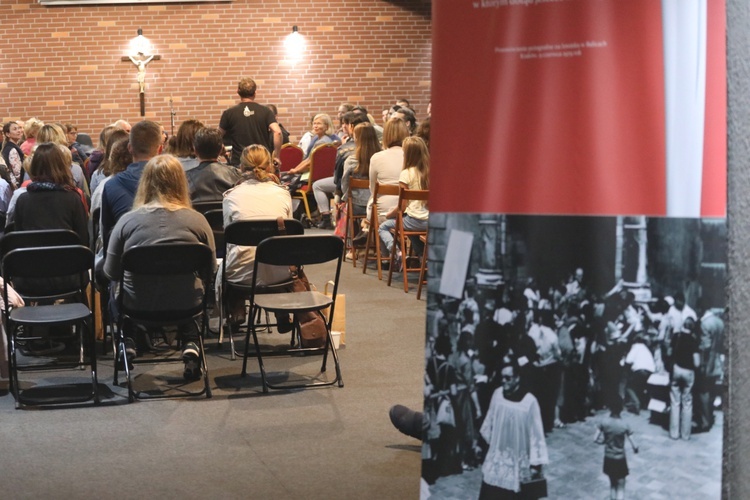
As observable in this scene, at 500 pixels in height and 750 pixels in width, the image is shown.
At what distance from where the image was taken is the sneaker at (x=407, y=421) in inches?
145

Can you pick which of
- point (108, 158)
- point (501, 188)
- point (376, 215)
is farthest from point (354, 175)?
point (501, 188)

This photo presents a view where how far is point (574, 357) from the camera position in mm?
1916

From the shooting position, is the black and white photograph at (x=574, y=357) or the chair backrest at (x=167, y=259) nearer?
the black and white photograph at (x=574, y=357)

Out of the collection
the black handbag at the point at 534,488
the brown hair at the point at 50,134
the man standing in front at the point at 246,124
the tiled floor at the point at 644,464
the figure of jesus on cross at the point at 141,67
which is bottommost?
the black handbag at the point at 534,488

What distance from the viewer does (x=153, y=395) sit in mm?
4672

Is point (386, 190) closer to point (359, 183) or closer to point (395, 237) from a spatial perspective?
point (395, 237)

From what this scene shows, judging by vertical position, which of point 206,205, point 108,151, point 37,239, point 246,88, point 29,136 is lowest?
point 37,239

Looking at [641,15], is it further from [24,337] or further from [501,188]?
[24,337]

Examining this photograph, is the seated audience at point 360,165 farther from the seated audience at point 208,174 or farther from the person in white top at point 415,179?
the seated audience at point 208,174

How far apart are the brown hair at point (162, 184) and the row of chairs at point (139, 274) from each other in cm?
35

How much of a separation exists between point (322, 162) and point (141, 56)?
4129mm

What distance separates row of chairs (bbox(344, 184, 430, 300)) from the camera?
693 centimetres

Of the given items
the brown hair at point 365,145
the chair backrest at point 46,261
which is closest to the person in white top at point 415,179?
the brown hair at point 365,145

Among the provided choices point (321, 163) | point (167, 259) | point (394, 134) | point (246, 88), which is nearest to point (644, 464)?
point (167, 259)
